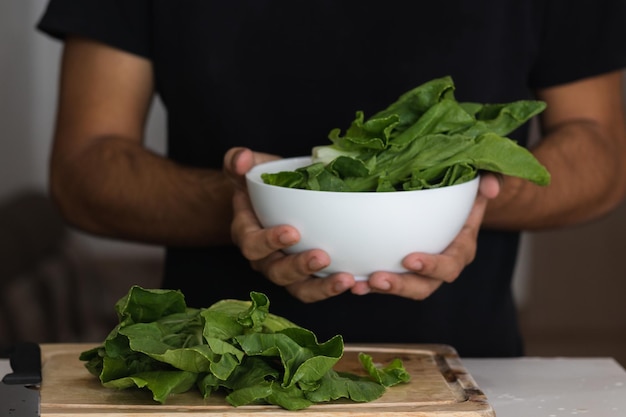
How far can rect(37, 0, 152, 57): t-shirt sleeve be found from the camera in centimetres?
156

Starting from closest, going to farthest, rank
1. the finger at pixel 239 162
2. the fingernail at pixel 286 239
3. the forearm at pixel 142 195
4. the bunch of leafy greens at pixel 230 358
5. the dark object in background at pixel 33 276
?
1. the bunch of leafy greens at pixel 230 358
2. the fingernail at pixel 286 239
3. the finger at pixel 239 162
4. the forearm at pixel 142 195
5. the dark object in background at pixel 33 276

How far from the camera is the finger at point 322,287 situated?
115 cm

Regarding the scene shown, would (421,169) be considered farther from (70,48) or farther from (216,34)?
(70,48)

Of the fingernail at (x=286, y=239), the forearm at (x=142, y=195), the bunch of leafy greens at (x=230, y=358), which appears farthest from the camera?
the forearm at (x=142, y=195)

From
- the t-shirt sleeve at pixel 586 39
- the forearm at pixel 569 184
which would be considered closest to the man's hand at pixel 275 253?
the forearm at pixel 569 184

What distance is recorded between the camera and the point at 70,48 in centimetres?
163

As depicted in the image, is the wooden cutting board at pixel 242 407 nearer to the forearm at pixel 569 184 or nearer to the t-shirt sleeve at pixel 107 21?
the forearm at pixel 569 184

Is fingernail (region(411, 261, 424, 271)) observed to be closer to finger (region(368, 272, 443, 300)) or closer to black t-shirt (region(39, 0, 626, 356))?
finger (region(368, 272, 443, 300))

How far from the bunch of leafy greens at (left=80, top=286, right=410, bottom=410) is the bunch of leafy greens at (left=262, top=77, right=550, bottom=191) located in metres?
0.17

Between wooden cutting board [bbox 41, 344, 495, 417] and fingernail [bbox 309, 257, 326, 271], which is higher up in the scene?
fingernail [bbox 309, 257, 326, 271]

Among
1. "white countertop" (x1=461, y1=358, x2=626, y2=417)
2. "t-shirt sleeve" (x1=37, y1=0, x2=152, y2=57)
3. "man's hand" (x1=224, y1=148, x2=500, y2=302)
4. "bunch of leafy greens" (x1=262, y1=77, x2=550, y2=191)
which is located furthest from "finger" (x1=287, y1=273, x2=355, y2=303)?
"t-shirt sleeve" (x1=37, y1=0, x2=152, y2=57)

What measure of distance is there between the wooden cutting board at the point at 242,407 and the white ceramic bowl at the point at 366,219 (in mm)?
137

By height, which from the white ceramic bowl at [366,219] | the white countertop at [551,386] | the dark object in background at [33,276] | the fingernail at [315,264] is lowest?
the dark object in background at [33,276]

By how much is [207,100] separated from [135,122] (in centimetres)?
14
